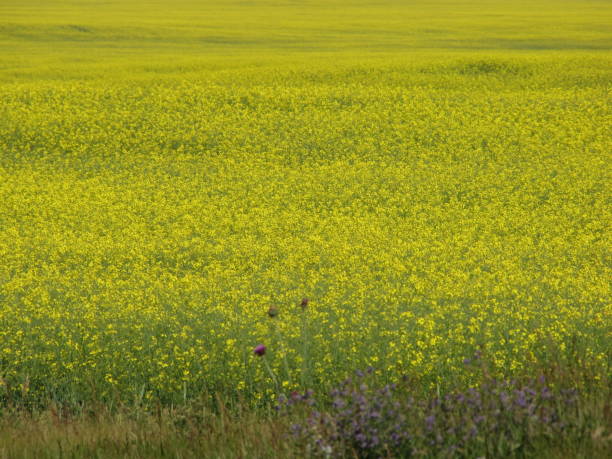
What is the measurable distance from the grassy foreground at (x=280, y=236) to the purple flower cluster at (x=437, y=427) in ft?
0.44

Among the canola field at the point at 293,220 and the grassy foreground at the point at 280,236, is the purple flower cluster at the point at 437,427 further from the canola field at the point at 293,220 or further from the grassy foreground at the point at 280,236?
the canola field at the point at 293,220

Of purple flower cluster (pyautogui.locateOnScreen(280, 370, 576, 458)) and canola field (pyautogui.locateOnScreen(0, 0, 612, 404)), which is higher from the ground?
purple flower cluster (pyautogui.locateOnScreen(280, 370, 576, 458))

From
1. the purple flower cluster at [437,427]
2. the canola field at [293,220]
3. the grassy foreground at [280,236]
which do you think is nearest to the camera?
the purple flower cluster at [437,427]

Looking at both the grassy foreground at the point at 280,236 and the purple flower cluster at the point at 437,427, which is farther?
the grassy foreground at the point at 280,236

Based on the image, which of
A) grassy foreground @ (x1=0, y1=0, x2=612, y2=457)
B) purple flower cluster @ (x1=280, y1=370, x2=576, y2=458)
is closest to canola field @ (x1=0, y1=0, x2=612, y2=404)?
grassy foreground @ (x1=0, y1=0, x2=612, y2=457)

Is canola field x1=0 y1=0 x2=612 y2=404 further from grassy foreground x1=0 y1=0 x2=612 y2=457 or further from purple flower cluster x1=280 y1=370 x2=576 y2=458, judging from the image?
purple flower cluster x1=280 y1=370 x2=576 y2=458

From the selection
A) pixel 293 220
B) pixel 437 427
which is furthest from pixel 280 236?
pixel 437 427

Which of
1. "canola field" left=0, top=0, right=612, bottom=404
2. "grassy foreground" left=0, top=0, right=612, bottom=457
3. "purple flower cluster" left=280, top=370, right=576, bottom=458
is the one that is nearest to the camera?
"purple flower cluster" left=280, top=370, right=576, bottom=458

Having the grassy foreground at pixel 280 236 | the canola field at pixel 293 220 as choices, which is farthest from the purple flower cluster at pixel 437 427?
the canola field at pixel 293 220

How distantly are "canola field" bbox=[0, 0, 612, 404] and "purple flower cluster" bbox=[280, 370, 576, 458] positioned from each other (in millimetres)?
1747

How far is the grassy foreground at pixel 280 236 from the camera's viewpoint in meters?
5.99

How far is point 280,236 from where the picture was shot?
11352 mm

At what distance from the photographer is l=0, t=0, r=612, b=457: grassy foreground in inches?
236

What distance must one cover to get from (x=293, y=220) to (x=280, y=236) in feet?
2.74
